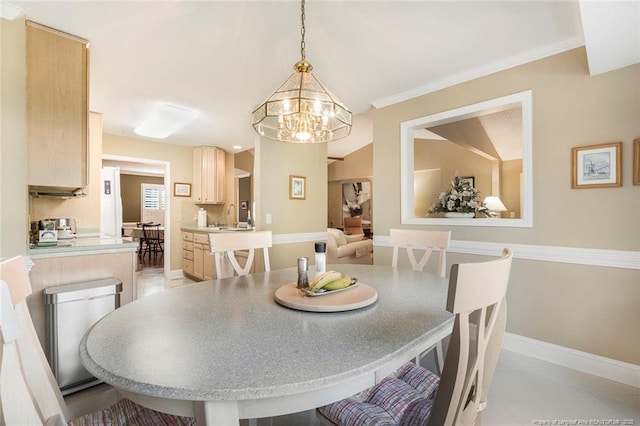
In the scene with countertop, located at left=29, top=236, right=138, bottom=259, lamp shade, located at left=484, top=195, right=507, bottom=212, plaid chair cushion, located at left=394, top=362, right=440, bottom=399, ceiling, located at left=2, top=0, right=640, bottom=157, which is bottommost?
plaid chair cushion, located at left=394, top=362, right=440, bottom=399

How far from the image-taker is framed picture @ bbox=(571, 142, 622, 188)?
1969 mm

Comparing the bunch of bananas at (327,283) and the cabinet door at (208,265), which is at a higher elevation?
the bunch of bananas at (327,283)

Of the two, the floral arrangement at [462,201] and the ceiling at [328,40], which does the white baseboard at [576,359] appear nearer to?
the floral arrangement at [462,201]

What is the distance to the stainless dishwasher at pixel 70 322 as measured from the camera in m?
1.89

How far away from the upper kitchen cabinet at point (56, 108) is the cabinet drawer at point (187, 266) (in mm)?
3133

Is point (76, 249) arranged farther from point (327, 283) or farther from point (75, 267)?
point (327, 283)

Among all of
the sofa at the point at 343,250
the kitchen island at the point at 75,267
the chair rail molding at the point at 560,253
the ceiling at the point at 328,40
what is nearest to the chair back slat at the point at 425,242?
the chair rail molding at the point at 560,253

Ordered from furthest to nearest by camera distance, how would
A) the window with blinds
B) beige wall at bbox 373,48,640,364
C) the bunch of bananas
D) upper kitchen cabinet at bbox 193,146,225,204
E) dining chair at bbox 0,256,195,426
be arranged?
the window with blinds
upper kitchen cabinet at bbox 193,146,225,204
beige wall at bbox 373,48,640,364
the bunch of bananas
dining chair at bbox 0,256,195,426

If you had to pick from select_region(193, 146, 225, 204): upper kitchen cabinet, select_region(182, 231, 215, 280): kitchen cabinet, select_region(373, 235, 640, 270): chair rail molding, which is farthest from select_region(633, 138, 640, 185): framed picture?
select_region(193, 146, 225, 204): upper kitchen cabinet

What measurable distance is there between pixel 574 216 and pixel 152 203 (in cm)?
1037

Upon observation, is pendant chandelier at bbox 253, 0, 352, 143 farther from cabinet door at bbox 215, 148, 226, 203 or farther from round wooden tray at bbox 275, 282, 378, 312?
cabinet door at bbox 215, 148, 226, 203

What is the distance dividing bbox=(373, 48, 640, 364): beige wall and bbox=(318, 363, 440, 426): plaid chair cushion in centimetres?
166

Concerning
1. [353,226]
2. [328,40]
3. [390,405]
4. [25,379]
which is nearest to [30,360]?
[25,379]

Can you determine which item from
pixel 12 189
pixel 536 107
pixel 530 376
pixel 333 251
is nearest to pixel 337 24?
pixel 536 107
